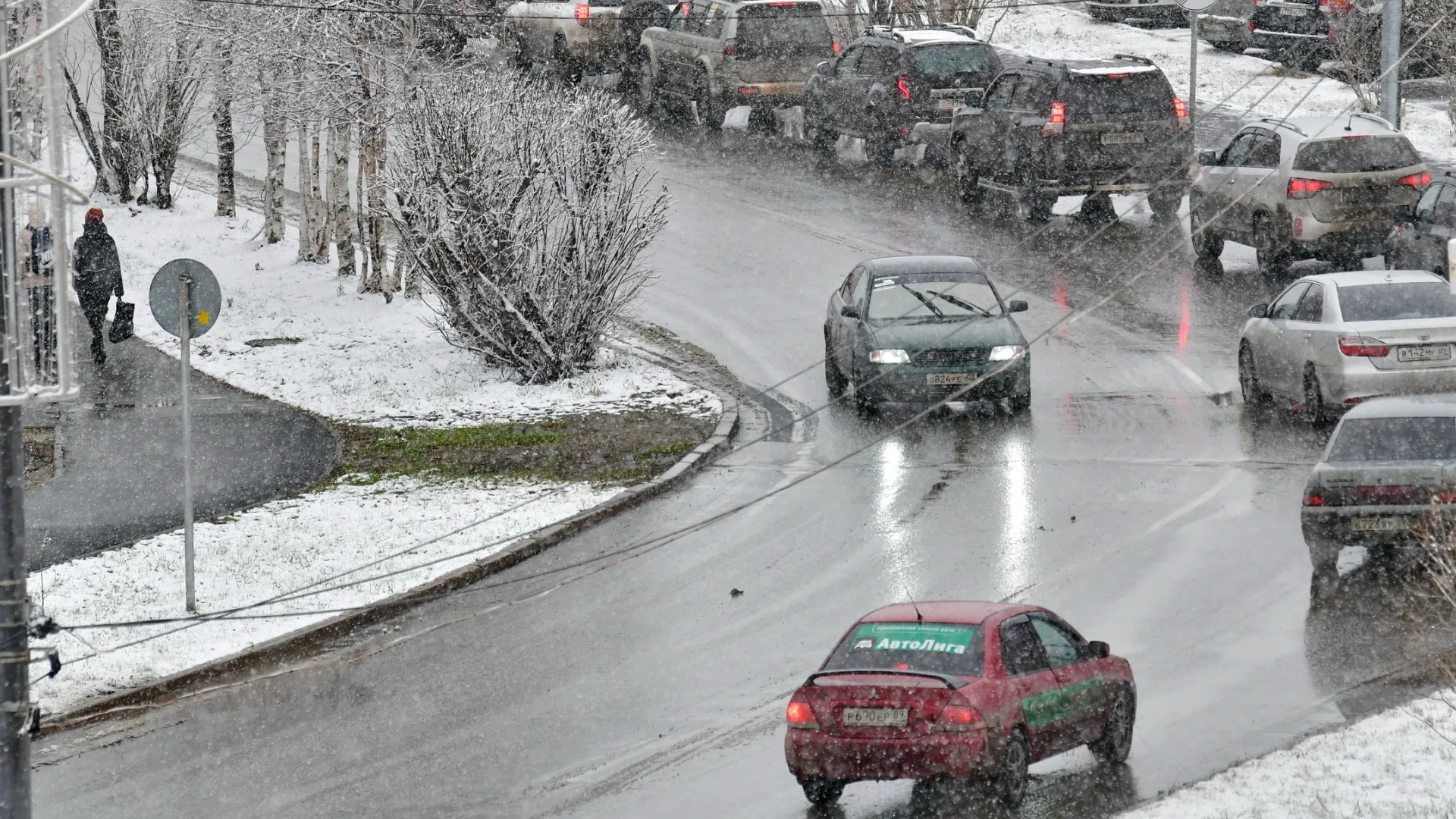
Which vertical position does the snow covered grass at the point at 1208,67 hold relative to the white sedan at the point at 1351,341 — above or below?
above

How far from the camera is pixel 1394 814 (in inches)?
366

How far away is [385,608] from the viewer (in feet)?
47.5

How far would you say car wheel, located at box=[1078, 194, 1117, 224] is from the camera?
27766 mm

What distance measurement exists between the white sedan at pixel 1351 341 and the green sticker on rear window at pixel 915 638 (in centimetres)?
889

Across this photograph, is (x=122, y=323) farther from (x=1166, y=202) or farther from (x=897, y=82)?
(x=1166, y=202)

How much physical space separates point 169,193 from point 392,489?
50.6ft

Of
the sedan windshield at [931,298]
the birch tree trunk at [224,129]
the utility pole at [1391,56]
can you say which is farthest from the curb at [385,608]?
the utility pole at [1391,56]

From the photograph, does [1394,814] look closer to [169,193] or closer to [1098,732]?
[1098,732]

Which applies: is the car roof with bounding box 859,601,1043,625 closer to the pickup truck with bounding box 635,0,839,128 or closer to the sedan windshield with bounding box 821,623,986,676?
the sedan windshield with bounding box 821,623,986,676

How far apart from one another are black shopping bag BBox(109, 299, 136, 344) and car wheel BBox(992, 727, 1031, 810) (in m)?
16.8

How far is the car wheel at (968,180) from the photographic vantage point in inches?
1128

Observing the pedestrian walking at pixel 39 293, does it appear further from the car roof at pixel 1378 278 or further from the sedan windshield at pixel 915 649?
the car roof at pixel 1378 278

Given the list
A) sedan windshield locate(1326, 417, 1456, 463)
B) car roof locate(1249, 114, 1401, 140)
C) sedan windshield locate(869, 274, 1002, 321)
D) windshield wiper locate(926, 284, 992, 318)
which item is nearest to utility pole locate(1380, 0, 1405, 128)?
car roof locate(1249, 114, 1401, 140)

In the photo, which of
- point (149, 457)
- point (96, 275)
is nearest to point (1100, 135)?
point (96, 275)
